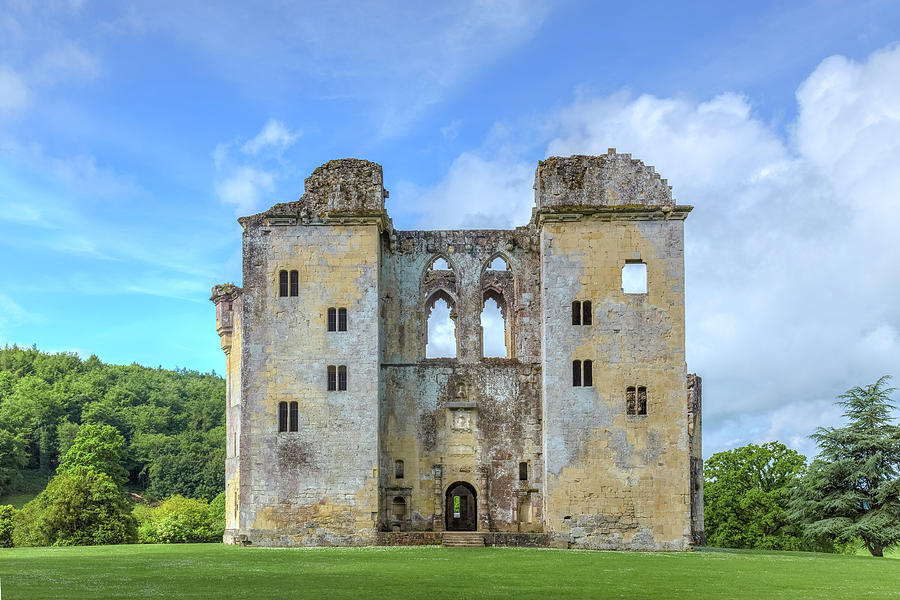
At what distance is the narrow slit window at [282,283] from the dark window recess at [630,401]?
42.1 feet

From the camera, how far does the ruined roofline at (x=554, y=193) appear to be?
37125 millimetres

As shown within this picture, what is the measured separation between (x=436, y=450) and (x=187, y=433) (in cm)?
5060

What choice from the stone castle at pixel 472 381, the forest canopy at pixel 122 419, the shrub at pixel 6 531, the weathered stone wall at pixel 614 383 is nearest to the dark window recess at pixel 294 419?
the stone castle at pixel 472 381

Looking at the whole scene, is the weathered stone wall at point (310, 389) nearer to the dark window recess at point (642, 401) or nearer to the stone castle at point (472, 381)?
the stone castle at point (472, 381)

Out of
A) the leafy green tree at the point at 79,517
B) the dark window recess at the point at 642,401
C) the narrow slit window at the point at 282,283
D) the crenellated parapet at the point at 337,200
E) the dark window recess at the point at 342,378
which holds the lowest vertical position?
the leafy green tree at the point at 79,517

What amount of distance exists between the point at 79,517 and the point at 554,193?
27.8 meters

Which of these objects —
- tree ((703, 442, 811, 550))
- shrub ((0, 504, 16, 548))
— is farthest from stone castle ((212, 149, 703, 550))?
shrub ((0, 504, 16, 548))

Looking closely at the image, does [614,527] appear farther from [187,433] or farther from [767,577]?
[187,433]

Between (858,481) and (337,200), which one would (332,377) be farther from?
(858,481)

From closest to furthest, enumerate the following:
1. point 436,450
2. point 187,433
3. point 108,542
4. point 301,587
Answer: point 301,587
point 436,450
point 108,542
point 187,433

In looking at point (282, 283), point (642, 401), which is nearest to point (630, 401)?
point (642, 401)

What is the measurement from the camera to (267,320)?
123 ft

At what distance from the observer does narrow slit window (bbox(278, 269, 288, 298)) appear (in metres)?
37.7

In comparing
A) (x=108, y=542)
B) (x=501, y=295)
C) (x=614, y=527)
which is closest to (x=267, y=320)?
(x=501, y=295)
